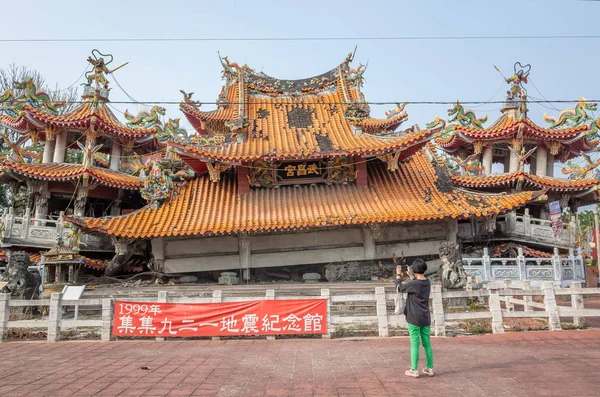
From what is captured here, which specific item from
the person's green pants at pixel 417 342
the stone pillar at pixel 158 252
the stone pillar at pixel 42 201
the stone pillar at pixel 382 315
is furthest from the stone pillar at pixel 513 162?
the stone pillar at pixel 42 201

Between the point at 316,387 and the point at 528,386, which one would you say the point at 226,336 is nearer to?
the point at 316,387

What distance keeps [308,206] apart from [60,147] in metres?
12.6

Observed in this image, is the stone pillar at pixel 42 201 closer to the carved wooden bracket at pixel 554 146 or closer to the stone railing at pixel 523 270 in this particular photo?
the stone railing at pixel 523 270

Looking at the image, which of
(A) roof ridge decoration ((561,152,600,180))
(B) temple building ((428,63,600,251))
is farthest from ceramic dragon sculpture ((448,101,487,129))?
(A) roof ridge decoration ((561,152,600,180))

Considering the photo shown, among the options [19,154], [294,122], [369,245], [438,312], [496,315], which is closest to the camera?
[438,312]

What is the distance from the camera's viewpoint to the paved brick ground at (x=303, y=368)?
5.00m

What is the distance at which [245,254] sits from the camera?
1351 cm

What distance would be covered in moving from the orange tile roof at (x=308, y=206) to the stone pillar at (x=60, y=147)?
8.05 m

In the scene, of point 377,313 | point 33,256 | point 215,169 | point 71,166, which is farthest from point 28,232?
point 377,313

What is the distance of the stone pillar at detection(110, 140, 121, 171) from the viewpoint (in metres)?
19.9

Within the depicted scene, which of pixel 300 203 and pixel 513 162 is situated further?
pixel 513 162

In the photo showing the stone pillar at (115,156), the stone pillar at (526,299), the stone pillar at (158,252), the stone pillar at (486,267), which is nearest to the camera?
the stone pillar at (526,299)

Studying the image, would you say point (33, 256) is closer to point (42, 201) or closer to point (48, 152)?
point (42, 201)

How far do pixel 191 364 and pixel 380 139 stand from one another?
10.7 m
